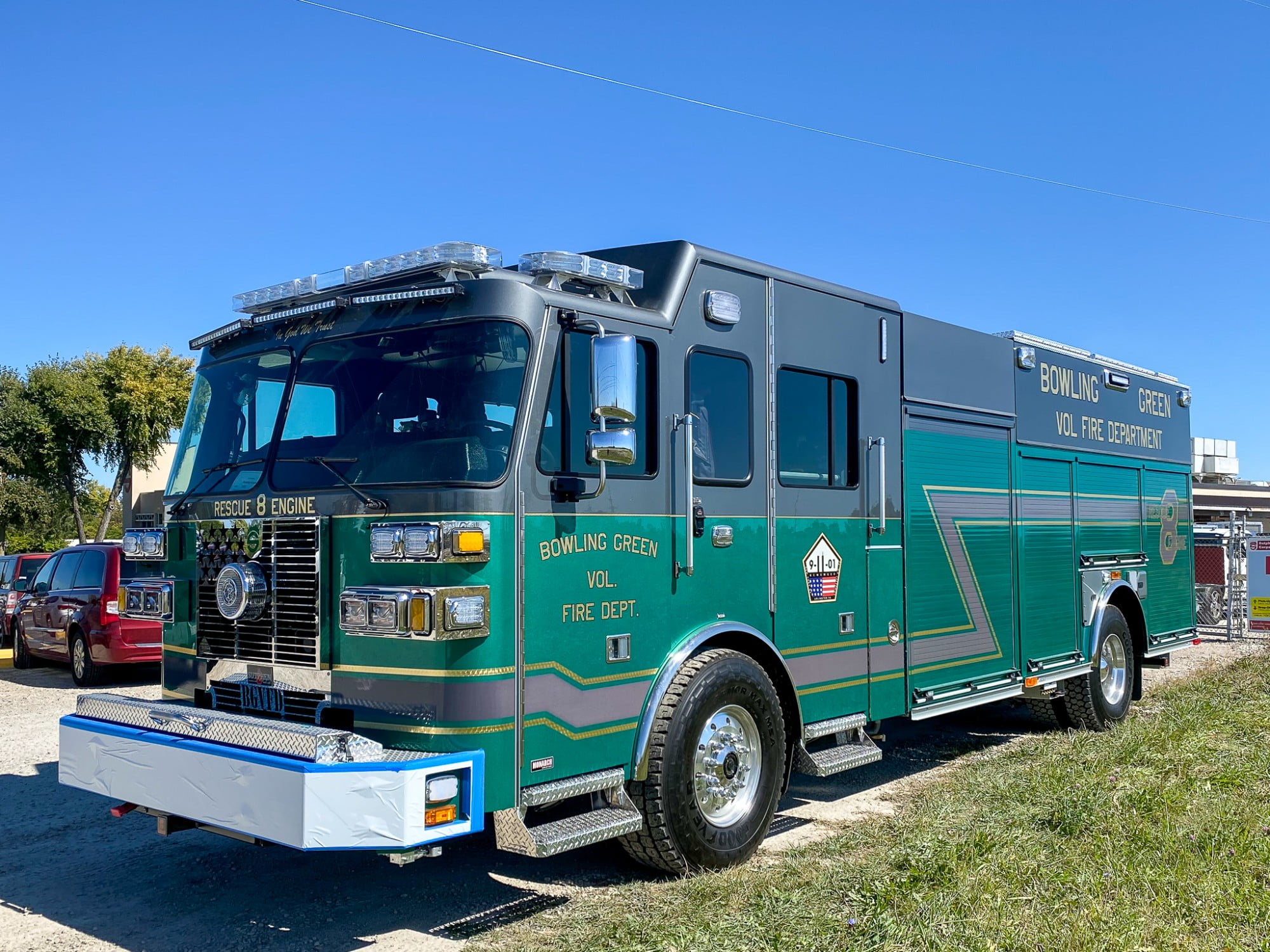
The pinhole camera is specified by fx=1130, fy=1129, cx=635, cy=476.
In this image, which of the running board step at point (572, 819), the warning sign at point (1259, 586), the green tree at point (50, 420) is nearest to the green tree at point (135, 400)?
the green tree at point (50, 420)

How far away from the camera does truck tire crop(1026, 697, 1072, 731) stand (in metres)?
9.21

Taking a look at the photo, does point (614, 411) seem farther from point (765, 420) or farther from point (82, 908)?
point (82, 908)

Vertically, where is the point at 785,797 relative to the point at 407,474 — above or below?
below

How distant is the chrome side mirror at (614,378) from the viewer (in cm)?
461

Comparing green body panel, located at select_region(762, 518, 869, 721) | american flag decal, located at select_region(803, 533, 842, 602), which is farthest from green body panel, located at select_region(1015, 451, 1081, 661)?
american flag decal, located at select_region(803, 533, 842, 602)

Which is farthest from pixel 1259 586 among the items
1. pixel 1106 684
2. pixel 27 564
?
pixel 27 564

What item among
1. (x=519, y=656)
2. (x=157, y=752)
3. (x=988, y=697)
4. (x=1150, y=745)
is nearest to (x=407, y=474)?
(x=519, y=656)

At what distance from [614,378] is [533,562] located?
0.83 m

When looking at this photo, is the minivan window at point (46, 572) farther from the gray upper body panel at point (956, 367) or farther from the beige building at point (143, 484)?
the beige building at point (143, 484)

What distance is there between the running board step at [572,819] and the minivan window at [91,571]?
958 centimetres

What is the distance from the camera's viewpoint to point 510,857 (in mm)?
5930

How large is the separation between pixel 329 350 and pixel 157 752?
1900 millimetres

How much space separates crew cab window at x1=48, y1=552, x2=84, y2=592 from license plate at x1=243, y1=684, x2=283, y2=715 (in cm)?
939

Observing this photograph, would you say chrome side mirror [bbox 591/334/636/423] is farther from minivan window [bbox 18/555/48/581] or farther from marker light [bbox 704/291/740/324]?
minivan window [bbox 18/555/48/581]
